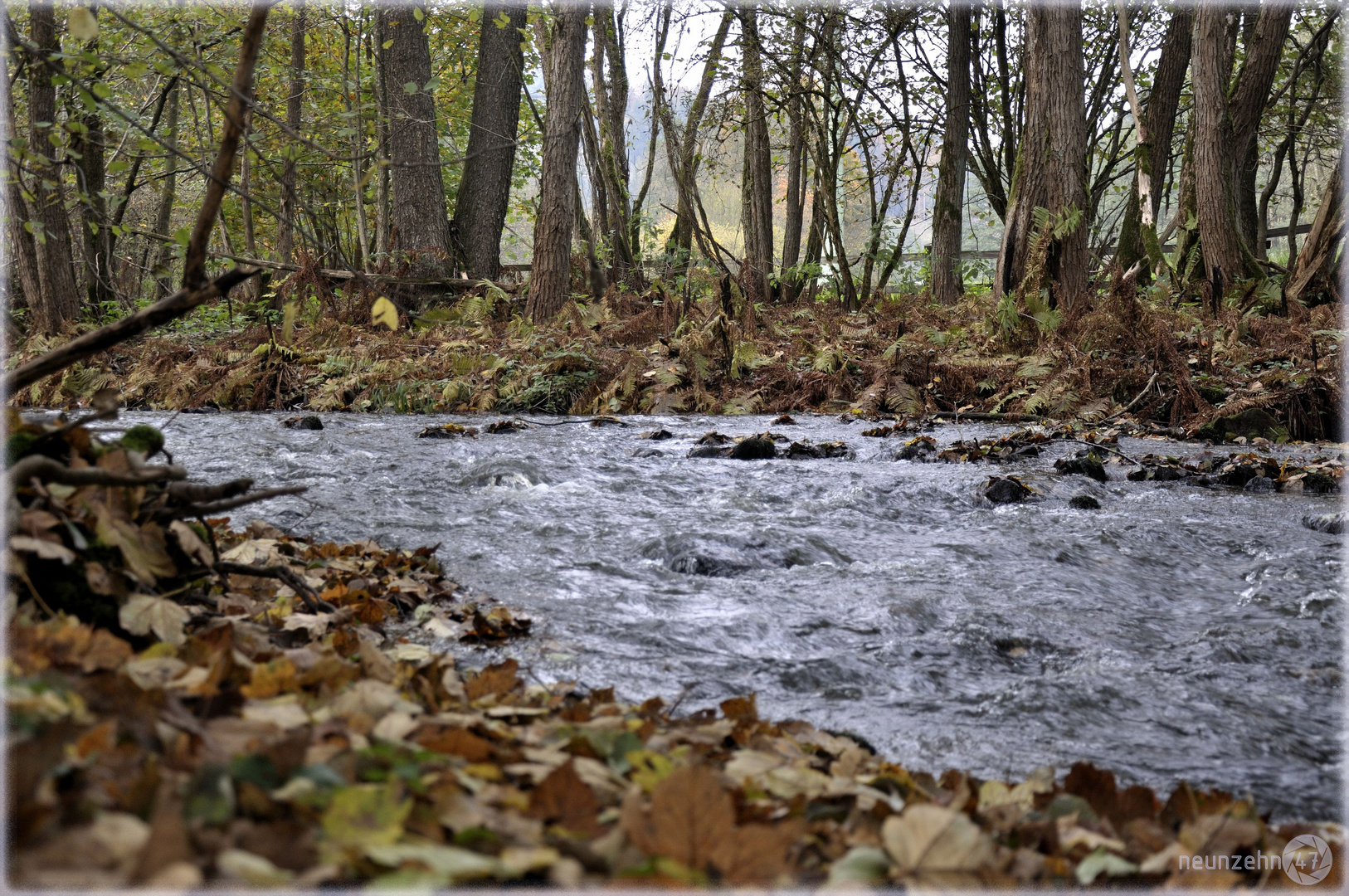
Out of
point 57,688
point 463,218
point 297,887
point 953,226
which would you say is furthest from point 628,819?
point 953,226

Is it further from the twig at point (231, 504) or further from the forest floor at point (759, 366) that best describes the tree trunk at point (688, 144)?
the twig at point (231, 504)

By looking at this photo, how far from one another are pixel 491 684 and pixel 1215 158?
13.0 m

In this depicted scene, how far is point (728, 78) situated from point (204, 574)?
1681 centimetres

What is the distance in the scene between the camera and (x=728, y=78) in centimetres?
1742

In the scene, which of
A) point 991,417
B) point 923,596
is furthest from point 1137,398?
point 923,596

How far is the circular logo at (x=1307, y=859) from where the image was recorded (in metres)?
1.53

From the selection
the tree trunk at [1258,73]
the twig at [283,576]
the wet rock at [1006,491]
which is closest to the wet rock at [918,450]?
the wet rock at [1006,491]

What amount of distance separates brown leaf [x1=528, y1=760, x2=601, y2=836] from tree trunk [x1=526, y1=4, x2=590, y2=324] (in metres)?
11.5

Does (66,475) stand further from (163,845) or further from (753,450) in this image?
(753,450)

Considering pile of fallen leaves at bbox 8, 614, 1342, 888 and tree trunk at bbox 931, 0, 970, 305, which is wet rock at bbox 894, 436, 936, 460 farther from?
tree trunk at bbox 931, 0, 970, 305

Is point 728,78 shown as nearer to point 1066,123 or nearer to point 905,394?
point 1066,123

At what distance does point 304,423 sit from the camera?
27.1ft

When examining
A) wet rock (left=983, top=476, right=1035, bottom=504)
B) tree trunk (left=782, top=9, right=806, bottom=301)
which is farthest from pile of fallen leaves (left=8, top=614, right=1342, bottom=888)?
tree trunk (left=782, top=9, right=806, bottom=301)

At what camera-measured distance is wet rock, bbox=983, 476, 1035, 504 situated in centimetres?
506
